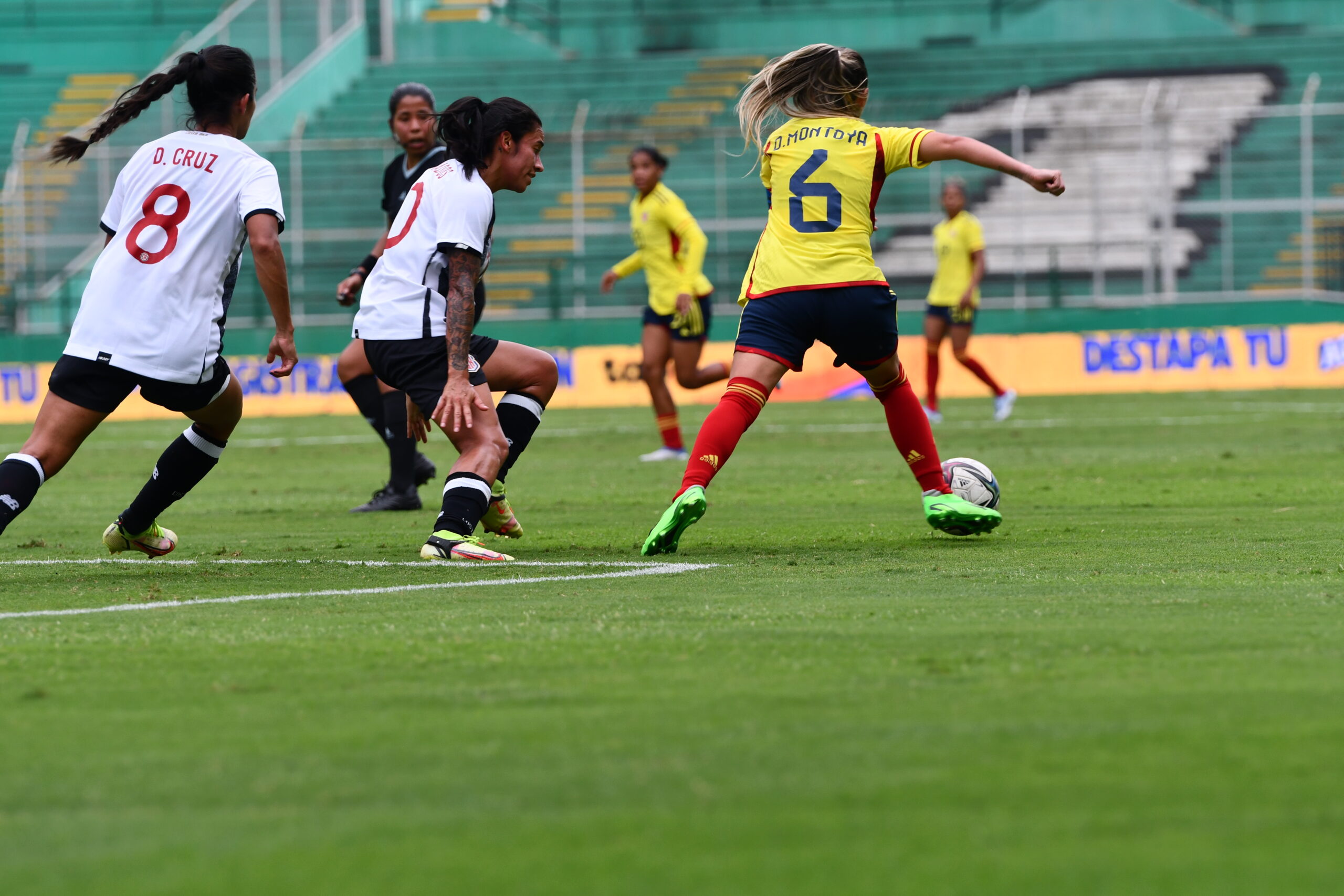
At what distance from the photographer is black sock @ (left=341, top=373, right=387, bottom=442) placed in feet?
33.1

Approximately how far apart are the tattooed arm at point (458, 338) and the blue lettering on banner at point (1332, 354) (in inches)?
707

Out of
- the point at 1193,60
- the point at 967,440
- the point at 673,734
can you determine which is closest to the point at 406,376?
the point at 673,734

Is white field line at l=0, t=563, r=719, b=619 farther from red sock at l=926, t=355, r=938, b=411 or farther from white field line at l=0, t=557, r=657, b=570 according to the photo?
red sock at l=926, t=355, r=938, b=411

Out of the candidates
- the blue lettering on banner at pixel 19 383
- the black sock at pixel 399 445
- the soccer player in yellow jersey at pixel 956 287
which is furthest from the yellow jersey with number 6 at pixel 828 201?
the blue lettering on banner at pixel 19 383

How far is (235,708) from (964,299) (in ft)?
49.9

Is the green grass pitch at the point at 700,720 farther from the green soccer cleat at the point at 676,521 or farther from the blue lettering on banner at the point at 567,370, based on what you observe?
the blue lettering on banner at the point at 567,370

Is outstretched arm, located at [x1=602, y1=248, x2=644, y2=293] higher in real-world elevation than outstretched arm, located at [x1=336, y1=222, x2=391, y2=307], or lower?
lower

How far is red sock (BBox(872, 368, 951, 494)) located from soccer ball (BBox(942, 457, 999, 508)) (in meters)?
0.40

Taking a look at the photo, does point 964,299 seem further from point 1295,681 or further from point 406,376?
point 1295,681

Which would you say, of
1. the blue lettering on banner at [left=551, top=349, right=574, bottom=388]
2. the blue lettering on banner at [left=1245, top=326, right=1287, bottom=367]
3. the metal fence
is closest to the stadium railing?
the metal fence

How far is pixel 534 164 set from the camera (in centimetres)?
720

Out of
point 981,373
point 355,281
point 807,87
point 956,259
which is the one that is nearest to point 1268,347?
point 956,259

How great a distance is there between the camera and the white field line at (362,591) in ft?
17.9

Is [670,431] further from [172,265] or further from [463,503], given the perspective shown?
[172,265]
